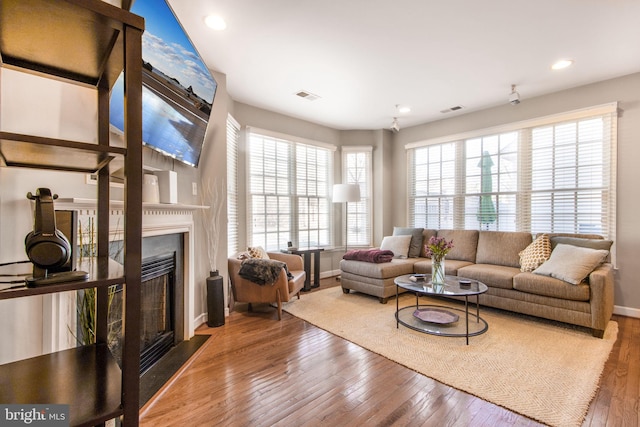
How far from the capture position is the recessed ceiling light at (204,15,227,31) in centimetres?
232

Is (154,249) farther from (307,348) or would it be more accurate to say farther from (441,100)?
(441,100)

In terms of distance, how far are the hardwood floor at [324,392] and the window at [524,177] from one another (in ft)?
5.42

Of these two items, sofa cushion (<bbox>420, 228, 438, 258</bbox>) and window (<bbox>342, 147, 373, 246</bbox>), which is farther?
window (<bbox>342, 147, 373, 246</bbox>)

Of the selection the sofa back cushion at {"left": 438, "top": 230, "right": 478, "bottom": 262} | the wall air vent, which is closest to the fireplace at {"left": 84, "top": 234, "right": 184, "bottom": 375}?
the sofa back cushion at {"left": 438, "top": 230, "right": 478, "bottom": 262}

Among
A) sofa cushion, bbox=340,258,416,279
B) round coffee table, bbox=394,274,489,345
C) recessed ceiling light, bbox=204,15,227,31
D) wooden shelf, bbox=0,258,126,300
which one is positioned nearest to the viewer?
wooden shelf, bbox=0,258,126,300

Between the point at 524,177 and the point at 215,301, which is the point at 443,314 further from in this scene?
the point at 215,301

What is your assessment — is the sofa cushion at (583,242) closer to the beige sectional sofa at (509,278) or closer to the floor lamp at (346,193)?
the beige sectional sofa at (509,278)

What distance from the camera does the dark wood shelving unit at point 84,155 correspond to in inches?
27.0

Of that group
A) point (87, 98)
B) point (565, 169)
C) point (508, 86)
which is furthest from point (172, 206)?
point (565, 169)

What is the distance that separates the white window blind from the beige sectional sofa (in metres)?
1.60

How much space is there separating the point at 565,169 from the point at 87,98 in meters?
4.85

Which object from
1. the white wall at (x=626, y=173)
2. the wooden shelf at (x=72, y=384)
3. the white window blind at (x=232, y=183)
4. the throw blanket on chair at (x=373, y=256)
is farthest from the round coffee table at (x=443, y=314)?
the wooden shelf at (x=72, y=384)

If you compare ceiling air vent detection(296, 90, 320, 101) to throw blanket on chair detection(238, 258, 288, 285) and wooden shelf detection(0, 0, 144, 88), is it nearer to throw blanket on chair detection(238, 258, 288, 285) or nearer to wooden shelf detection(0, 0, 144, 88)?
throw blanket on chair detection(238, 258, 288, 285)

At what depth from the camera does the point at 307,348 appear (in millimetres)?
2604
